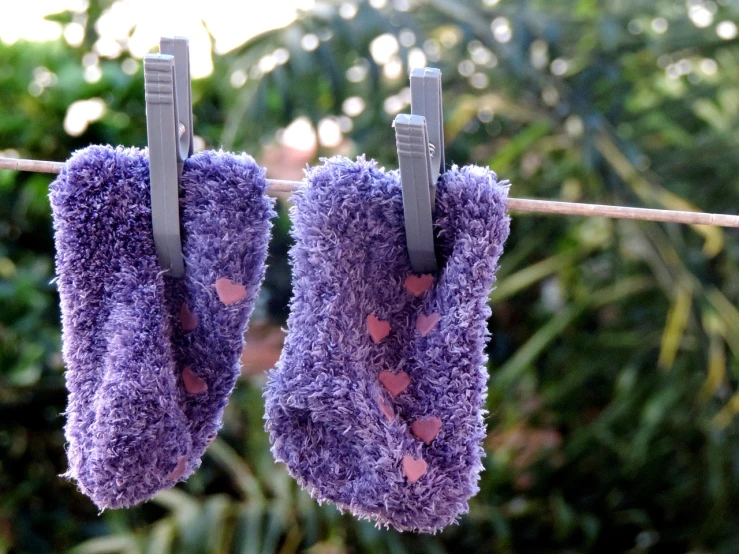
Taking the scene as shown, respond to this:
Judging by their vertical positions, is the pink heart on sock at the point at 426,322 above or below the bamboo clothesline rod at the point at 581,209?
below

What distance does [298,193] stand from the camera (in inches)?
12.9

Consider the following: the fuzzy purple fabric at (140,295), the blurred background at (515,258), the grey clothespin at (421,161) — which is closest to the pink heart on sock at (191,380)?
the fuzzy purple fabric at (140,295)

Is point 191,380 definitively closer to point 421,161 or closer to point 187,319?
point 187,319

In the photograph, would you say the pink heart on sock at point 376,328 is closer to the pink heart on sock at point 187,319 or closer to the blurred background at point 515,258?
the pink heart on sock at point 187,319

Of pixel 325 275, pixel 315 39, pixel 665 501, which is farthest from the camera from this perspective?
pixel 665 501

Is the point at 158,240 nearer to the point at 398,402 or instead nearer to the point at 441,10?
the point at 398,402

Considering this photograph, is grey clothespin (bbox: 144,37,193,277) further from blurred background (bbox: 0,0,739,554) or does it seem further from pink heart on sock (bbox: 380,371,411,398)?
blurred background (bbox: 0,0,739,554)

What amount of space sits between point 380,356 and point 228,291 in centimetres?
7

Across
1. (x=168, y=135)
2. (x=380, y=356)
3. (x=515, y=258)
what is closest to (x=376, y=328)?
(x=380, y=356)

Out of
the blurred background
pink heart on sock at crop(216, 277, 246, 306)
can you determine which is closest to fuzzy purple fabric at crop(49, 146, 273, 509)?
pink heart on sock at crop(216, 277, 246, 306)

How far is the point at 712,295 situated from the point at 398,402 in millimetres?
578

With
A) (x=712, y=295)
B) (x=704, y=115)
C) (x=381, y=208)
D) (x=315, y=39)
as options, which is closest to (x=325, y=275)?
(x=381, y=208)

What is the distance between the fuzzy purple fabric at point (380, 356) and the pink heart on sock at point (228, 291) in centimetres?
2

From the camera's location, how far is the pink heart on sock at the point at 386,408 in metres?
0.32
